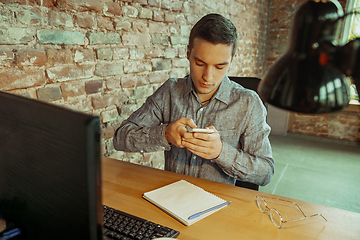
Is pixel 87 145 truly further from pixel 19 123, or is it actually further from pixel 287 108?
pixel 287 108

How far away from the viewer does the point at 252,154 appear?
4.09ft

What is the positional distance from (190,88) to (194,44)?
0.23 m

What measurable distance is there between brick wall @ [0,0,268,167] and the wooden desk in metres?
0.55

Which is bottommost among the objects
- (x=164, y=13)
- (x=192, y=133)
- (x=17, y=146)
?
(x=192, y=133)

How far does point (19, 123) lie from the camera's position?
0.45 metres

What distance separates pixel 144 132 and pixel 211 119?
0.35m

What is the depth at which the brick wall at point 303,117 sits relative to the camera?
4.05 m

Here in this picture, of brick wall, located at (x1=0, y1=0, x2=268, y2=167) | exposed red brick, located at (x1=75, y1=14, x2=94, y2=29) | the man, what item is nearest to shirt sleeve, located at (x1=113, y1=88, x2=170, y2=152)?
the man

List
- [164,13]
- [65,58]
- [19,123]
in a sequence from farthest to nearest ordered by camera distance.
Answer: [164,13]
[65,58]
[19,123]

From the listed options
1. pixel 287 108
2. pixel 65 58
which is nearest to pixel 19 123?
pixel 287 108

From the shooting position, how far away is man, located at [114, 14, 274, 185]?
115 cm

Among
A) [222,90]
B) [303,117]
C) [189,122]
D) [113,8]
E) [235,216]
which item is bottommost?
[303,117]

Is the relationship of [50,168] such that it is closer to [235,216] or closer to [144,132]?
[235,216]

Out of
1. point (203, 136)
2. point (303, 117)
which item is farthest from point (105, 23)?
point (303, 117)
